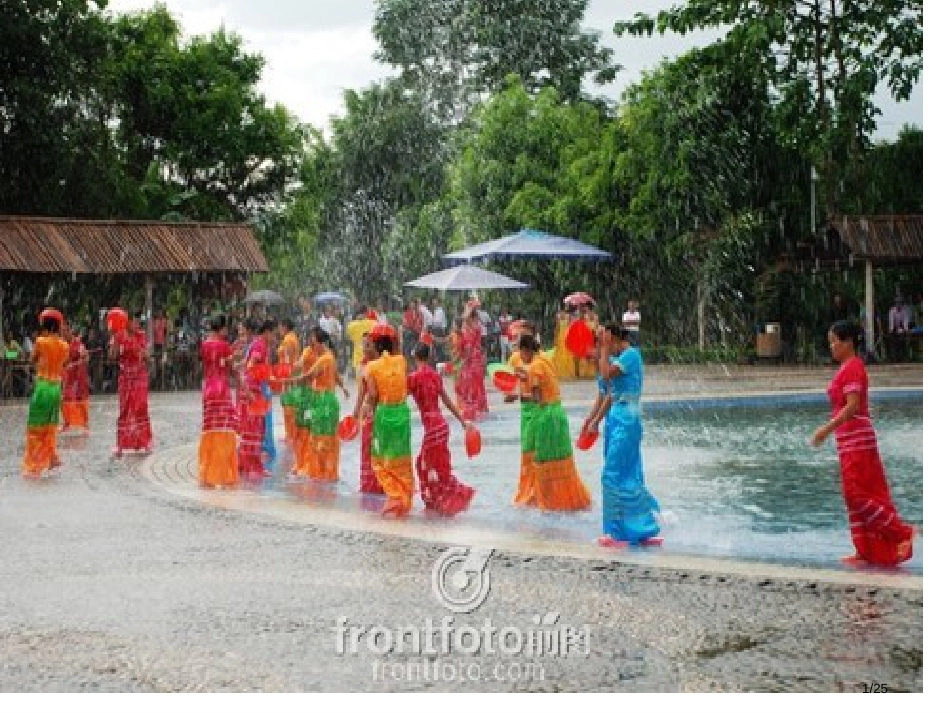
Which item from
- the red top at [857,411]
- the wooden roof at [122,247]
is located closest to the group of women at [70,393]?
the red top at [857,411]

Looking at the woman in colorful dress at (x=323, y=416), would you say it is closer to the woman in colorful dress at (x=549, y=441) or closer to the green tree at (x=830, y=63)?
the woman in colorful dress at (x=549, y=441)

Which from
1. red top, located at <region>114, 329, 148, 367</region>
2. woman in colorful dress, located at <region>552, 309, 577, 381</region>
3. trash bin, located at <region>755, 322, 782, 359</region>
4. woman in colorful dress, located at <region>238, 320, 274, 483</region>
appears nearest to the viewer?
woman in colorful dress, located at <region>238, 320, 274, 483</region>

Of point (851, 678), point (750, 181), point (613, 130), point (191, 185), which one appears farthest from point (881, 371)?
point (191, 185)

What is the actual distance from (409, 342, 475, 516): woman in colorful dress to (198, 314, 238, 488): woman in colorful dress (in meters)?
2.80

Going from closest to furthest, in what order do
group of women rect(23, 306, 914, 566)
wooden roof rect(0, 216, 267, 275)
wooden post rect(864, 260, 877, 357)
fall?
group of women rect(23, 306, 914, 566) → wooden roof rect(0, 216, 267, 275) → wooden post rect(864, 260, 877, 357)

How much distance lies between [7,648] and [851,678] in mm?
4137

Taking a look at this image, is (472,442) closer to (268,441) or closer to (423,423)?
(423,423)

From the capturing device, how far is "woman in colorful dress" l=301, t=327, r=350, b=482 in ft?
46.8

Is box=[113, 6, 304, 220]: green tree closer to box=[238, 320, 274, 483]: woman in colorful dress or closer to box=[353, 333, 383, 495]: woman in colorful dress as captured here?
box=[238, 320, 274, 483]: woman in colorful dress

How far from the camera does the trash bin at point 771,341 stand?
3241cm

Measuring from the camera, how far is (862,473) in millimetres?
9062

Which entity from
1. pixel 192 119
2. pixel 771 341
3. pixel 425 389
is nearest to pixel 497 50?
pixel 192 119

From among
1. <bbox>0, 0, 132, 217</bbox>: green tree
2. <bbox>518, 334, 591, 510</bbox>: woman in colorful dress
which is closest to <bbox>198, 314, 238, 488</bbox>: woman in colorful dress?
<bbox>518, 334, 591, 510</bbox>: woman in colorful dress
